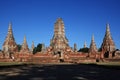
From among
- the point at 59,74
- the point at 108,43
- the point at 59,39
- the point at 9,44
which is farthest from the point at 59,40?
the point at 59,74

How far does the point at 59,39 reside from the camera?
60.6 metres

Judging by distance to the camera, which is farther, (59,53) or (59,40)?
(59,40)

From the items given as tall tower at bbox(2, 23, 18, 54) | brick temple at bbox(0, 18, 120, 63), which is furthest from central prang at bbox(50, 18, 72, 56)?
tall tower at bbox(2, 23, 18, 54)

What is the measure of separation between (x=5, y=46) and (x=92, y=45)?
25.6 meters

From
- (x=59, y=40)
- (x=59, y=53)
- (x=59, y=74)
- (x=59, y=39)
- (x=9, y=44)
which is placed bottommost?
(x=59, y=74)

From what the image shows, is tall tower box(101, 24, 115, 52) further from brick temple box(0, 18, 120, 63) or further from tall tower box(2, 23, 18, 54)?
tall tower box(2, 23, 18, 54)

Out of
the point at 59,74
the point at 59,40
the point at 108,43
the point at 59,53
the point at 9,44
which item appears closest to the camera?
the point at 59,74

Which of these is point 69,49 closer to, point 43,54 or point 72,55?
point 72,55

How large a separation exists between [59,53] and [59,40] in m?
3.28

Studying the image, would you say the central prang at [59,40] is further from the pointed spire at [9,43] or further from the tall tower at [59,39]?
the pointed spire at [9,43]

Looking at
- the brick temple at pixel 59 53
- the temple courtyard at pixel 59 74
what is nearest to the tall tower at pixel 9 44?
the brick temple at pixel 59 53

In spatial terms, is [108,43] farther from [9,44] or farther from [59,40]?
[9,44]

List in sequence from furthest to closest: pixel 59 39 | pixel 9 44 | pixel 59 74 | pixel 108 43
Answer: pixel 9 44, pixel 108 43, pixel 59 39, pixel 59 74

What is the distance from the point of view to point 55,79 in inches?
514
